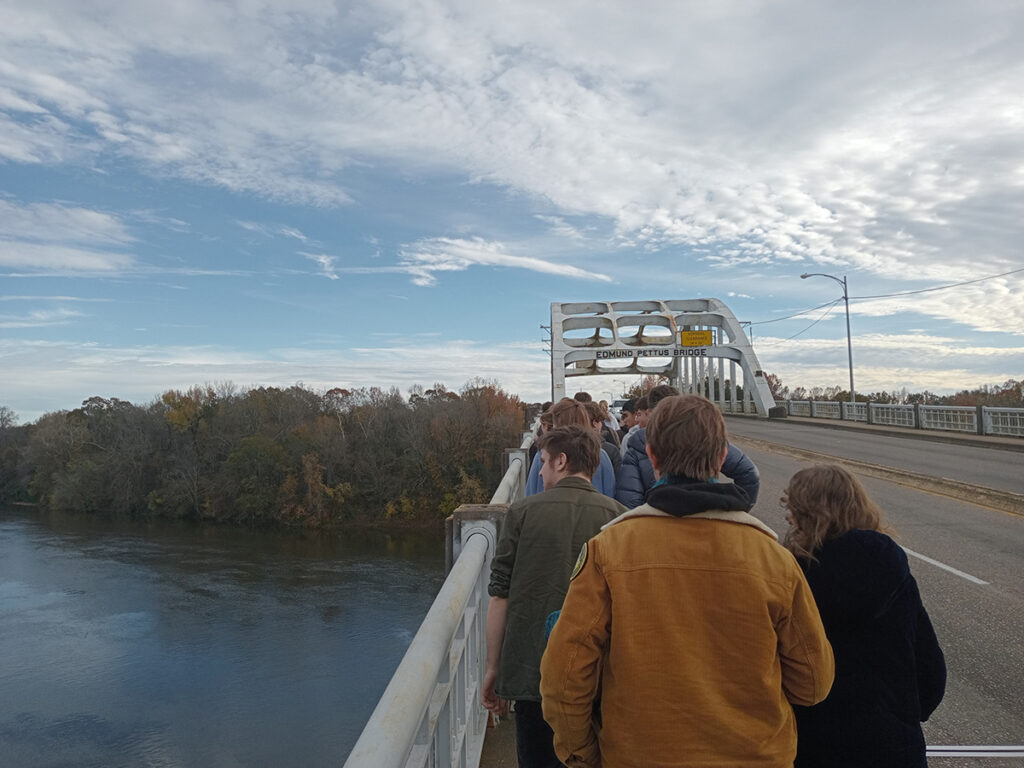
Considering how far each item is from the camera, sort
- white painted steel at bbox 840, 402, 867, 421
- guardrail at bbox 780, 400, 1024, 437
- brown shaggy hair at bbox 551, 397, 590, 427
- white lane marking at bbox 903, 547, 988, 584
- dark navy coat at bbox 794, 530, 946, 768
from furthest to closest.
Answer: white painted steel at bbox 840, 402, 867, 421
guardrail at bbox 780, 400, 1024, 437
white lane marking at bbox 903, 547, 988, 584
brown shaggy hair at bbox 551, 397, 590, 427
dark navy coat at bbox 794, 530, 946, 768

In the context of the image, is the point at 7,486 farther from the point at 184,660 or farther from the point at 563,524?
the point at 563,524

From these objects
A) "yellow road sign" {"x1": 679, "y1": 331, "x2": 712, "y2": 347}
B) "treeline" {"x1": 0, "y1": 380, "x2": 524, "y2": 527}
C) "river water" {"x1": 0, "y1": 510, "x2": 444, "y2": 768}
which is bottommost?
"river water" {"x1": 0, "y1": 510, "x2": 444, "y2": 768}

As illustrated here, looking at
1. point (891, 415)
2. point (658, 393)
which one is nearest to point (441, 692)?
point (658, 393)

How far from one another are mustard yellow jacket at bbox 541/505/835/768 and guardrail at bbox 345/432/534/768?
1.26 feet

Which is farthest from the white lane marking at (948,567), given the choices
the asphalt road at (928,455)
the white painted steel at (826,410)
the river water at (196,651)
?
the white painted steel at (826,410)

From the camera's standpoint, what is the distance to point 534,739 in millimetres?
2619

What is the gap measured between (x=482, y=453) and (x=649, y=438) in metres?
70.3

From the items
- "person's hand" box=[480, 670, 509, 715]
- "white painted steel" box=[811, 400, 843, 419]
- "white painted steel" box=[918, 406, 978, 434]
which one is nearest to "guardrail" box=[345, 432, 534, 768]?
"person's hand" box=[480, 670, 509, 715]

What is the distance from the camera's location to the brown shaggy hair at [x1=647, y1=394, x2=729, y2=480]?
6.05ft

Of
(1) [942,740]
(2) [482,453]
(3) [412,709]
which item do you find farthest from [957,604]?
(2) [482,453]

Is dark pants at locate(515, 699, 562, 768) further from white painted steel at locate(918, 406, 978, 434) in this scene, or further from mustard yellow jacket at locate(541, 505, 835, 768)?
white painted steel at locate(918, 406, 978, 434)

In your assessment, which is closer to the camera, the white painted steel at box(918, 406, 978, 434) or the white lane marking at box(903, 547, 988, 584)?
the white lane marking at box(903, 547, 988, 584)

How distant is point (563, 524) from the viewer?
2.55 meters

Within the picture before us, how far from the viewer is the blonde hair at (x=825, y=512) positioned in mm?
2137
